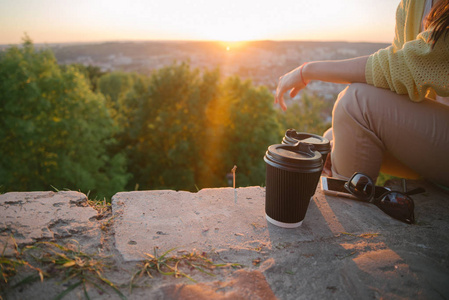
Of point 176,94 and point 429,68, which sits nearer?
point 429,68

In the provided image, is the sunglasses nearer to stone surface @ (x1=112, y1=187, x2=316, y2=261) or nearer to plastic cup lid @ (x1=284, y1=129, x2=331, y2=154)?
plastic cup lid @ (x1=284, y1=129, x2=331, y2=154)

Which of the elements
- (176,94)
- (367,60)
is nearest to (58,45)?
(176,94)

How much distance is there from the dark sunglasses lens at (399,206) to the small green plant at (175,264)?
1.20 m

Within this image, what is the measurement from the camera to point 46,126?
15.9m

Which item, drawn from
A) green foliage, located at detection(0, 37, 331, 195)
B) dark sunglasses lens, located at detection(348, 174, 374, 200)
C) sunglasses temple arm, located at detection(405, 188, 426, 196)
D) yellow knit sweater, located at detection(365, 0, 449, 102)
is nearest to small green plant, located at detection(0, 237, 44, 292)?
dark sunglasses lens, located at detection(348, 174, 374, 200)

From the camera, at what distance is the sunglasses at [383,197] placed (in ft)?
6.48

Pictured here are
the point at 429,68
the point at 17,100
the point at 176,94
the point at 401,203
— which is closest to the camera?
the point at 429,68

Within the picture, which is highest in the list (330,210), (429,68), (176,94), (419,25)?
(419,25)

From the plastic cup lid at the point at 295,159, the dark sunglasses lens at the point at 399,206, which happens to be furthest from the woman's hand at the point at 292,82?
the dark sunglasses lens at the point at 399,206

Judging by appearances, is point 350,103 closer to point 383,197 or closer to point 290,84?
point 290,84

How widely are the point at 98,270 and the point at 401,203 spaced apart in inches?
73.1

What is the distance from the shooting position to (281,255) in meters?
1.55

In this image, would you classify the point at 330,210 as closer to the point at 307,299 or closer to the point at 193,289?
the point at 307,299

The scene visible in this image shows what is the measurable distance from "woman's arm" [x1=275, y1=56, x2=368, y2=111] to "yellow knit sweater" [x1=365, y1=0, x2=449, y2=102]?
70 mm
